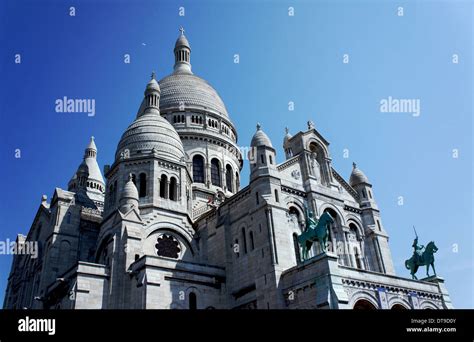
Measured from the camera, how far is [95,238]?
1613 inches

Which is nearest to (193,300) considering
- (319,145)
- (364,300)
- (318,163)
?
(364,300)

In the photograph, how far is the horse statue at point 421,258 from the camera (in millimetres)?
34438

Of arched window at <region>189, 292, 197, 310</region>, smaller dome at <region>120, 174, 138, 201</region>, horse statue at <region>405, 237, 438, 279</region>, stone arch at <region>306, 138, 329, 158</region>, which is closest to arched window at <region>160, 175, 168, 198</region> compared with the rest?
smaller dome at <region>120, 174, 138, 201</region>

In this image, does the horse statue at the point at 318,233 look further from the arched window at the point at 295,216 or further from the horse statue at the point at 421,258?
the horse statue at the point at 421,258

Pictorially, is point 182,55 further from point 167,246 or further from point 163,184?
point 167,246

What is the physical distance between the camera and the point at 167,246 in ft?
124

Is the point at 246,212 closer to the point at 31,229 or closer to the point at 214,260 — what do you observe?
the point at 214,260

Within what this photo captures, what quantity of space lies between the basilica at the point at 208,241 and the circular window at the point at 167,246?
98 mm

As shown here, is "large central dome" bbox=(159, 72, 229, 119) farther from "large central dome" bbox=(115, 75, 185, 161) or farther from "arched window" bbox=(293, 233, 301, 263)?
"arched window" bbox=(293, 233, 301, 263)

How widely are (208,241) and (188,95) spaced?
23.7 meters

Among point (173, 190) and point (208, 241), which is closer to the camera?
point (208, 241)

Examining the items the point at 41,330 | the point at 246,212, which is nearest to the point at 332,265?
the point at 246,212

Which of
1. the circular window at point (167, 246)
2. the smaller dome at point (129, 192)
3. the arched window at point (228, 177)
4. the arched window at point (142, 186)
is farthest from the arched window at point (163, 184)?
the arched window at point (228, 177)

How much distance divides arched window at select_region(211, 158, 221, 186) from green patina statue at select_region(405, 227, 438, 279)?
23750 millimetres
